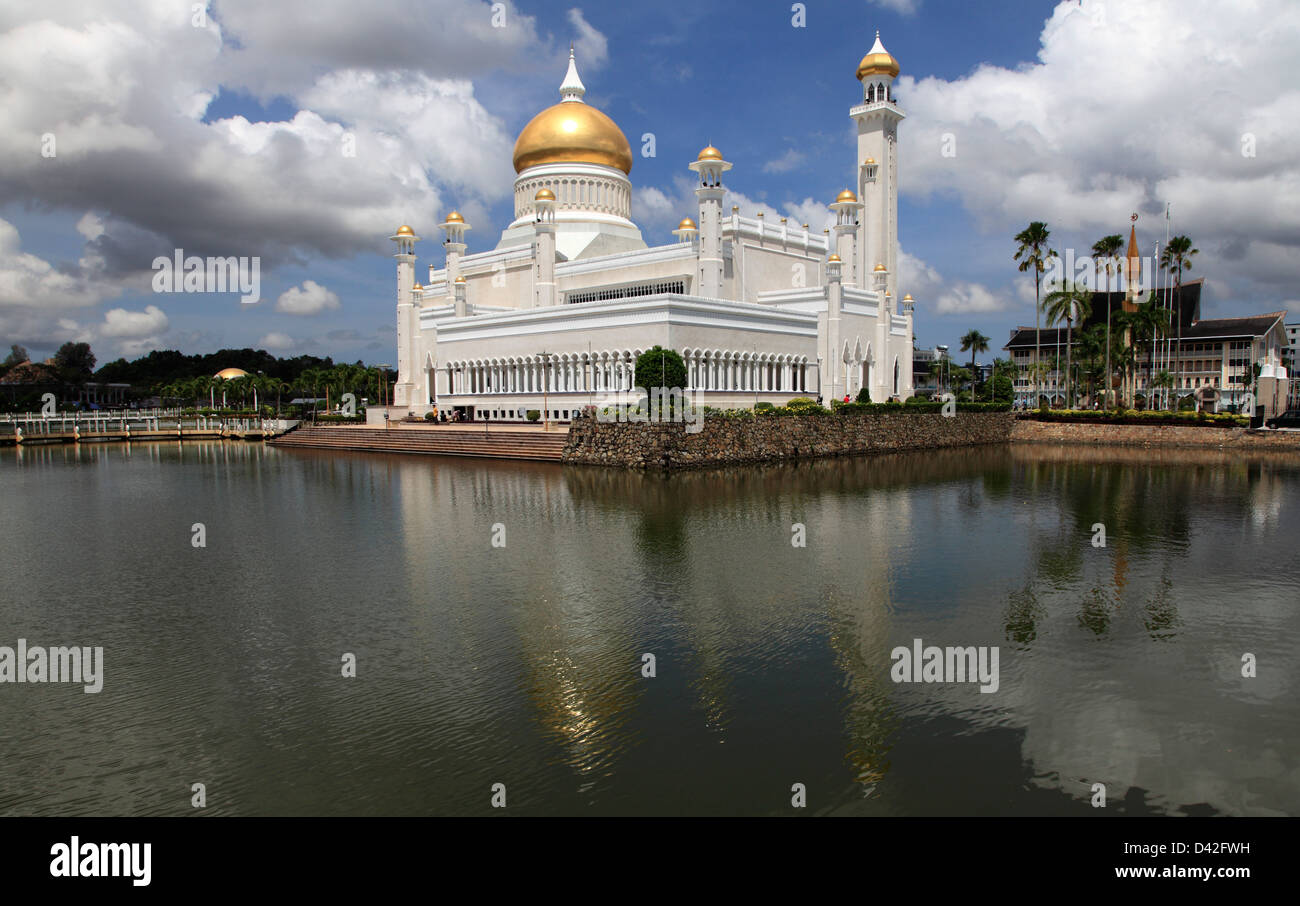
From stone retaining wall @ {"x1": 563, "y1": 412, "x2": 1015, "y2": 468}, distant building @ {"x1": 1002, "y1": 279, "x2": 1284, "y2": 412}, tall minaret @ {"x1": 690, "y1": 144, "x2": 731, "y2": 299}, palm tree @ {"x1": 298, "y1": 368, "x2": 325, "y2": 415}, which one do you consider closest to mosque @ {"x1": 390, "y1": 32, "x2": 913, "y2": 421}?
tall minaret @ {"x1": 690, "y1": 144, "x2": 731, "y2": 299}

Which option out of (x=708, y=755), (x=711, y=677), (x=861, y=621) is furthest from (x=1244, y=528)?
(x=708, y=755)

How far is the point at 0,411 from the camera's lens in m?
76.3

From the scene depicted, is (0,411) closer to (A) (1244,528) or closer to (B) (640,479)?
(B) (640,479)

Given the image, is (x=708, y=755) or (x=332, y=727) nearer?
(x=708, y=755)

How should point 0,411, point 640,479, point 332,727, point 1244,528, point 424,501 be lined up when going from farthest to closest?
Result: point 0,411, point 640,479, point 424,501, point 1244,528, point 332,727

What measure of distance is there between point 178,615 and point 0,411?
A: 82.8m

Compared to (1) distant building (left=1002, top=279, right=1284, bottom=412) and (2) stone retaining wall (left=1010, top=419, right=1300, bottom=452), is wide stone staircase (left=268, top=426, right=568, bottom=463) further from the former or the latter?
(1) distant building (left=1002, top=279, right=1284, bottom=412)

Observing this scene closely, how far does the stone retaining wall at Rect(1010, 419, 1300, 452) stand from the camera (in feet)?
143

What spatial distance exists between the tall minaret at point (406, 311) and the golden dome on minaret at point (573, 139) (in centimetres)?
898

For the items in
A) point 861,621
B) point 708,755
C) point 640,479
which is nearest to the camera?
point 708,755

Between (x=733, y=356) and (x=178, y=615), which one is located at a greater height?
(x=733, y=356)

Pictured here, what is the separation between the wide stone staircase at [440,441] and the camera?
A: 119ft

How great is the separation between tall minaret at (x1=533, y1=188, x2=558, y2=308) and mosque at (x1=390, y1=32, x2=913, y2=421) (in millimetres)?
92

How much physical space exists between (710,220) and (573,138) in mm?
13622
